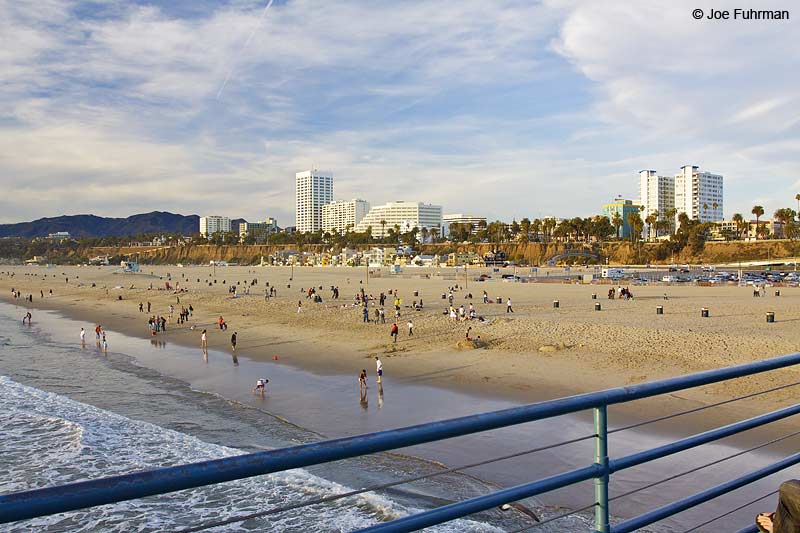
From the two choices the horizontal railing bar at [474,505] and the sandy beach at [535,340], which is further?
the sandy beach at [535,340]

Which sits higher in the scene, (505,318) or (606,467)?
(606,467)

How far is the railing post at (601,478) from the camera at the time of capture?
6.54 ft

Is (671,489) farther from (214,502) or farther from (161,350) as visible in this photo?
(161,350)

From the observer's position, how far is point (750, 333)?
79.8ft

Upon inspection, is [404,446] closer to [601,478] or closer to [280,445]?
[601,478]

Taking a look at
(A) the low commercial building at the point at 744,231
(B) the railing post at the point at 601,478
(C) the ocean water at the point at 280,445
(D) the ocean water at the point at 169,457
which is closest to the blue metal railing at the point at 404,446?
(B) the railing post at the point at 601,478

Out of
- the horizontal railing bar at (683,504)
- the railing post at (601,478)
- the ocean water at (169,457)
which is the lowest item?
the ocean water at (169,457)

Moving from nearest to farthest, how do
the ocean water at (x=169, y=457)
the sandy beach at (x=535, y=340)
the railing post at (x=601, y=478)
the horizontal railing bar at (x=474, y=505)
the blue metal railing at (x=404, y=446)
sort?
the blue metal railing at (x=404, y=446)
the horizontal railing bar at (x=474, y=505)
the railing post at (x=601, y=478)
the ocean water at (x=169, y=457)
the sandy beach at (x=535, y=340)

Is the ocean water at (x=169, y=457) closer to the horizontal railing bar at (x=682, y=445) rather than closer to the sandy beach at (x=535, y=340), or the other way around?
the sandy beach at (x=535, y=340)

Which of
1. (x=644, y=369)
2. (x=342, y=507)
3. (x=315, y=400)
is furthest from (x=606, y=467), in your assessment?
(x=644, y=369)

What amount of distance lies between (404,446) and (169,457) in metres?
12.6

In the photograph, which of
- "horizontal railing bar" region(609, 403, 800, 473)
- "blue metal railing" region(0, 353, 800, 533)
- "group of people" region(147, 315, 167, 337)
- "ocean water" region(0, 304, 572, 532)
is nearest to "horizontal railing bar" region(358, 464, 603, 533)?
"blue metal railing" region(0, 353, 800, 533)

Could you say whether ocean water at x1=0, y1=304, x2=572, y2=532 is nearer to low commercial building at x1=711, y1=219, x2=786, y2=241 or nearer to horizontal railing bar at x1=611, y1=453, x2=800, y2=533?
horizontal railing bar at x1=611, y1=453, x2=800, y2=533

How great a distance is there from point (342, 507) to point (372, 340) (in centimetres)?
1787
